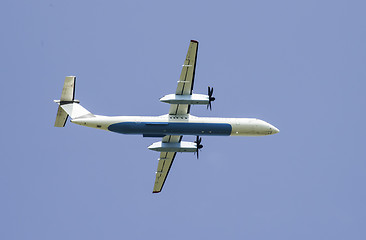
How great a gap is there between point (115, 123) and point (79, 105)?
13.6ft

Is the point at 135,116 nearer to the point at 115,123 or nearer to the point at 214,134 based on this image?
the point at 115,123

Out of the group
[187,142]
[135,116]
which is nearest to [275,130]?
[187,142]

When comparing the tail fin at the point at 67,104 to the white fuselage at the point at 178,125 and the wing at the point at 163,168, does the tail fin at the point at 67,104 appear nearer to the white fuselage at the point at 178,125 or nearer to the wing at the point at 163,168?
the white fuselage at the point at 178,125

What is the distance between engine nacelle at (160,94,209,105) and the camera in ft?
157

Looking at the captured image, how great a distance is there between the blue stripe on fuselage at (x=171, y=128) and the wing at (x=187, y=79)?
116 cm

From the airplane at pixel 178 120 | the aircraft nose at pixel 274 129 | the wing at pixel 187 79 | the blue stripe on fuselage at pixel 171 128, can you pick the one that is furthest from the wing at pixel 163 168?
the aircraft nose at pixel 274 129

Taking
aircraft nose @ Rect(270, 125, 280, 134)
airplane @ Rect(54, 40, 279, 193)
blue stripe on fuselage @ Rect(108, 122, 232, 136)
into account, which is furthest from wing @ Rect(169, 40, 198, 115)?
aircraft nose @ Rect(270, 125, 280, 134)

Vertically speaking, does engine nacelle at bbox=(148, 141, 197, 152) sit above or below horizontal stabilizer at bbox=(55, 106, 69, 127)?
below

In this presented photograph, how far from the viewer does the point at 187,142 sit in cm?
5372

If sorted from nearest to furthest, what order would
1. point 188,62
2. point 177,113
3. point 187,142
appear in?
point 188,62 < point 177,113 < point 187,142

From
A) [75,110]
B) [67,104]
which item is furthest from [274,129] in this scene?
[67,104]

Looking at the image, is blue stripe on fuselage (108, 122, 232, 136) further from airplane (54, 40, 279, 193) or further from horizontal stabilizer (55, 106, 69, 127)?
horizontal stabilizer (55, 106, 69, 127)

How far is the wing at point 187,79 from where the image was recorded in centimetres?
4591

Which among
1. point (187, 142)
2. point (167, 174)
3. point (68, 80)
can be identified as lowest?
point (167, 174)
